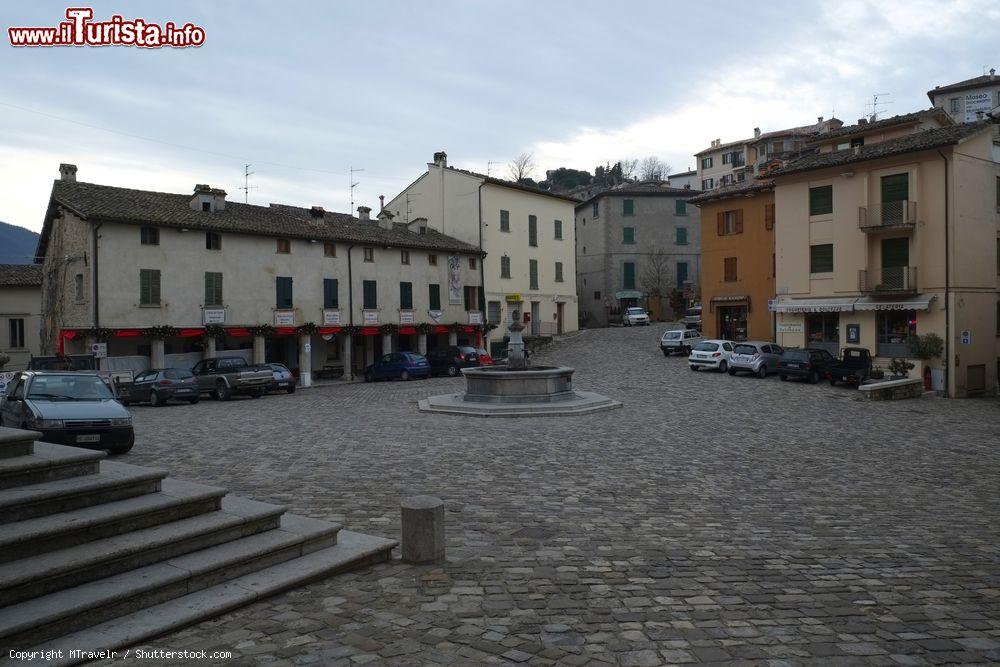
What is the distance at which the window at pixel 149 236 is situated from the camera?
28.9m

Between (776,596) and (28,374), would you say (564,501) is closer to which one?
(776,596)

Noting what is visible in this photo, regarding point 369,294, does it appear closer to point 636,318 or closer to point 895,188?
point 636,318

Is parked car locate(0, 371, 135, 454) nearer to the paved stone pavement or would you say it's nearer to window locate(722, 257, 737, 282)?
the paved stone pavement

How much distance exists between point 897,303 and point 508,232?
23545mm

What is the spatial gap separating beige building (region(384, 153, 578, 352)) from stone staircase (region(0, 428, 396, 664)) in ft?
123

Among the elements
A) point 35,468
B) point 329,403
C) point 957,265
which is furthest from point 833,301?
point 35,468

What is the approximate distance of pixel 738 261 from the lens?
1560 inches

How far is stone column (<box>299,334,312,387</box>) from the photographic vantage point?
106ft

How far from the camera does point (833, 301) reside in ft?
105

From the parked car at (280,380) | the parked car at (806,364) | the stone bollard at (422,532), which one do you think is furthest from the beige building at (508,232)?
the stone bollard at (422,532)

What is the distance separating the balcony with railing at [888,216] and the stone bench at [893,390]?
679 cm

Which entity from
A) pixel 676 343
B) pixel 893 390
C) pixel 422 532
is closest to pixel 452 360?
pixel 676 343

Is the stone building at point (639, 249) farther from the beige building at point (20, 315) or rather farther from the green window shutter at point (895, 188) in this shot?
the beige building at point (20, 315)

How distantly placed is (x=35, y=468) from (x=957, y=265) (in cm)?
3214
